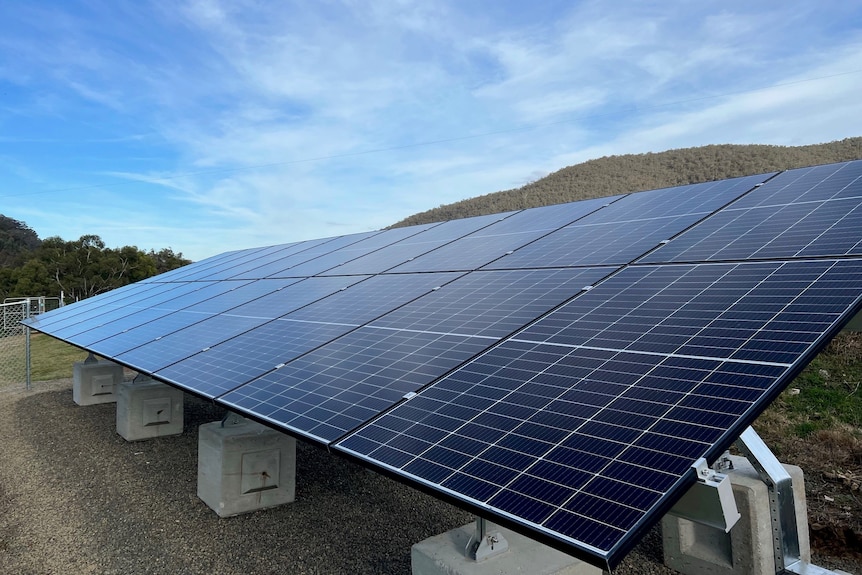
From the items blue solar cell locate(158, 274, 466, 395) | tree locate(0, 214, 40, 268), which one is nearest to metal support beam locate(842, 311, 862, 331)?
blue solar cell locate(158, 274, 466, 395)


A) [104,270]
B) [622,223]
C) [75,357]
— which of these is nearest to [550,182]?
[104,270]

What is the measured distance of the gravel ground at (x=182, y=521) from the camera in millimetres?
7367

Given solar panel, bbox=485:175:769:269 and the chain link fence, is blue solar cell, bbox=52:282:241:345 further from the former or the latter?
solar panel, bbox=485:175:769:269

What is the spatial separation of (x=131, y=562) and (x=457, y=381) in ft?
17.7

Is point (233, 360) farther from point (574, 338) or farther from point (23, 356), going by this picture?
point (23, 356)

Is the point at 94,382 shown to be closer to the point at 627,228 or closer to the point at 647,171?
the point at 627,228

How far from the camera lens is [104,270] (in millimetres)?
58469

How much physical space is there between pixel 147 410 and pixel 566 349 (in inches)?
430

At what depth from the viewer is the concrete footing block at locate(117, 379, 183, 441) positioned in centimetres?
1262

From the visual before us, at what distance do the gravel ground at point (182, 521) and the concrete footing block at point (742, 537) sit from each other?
469 mm

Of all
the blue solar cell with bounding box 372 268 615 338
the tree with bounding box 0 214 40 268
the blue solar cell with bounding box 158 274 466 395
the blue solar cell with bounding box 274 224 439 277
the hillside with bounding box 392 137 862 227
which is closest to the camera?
the blue solar cell with bounding box 372 268 615 338

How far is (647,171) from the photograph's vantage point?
8512 cm

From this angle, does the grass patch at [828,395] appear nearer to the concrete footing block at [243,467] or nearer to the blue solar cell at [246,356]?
the blue solar cell at [246,356]

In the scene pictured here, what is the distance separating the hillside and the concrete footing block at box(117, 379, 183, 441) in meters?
60.0
